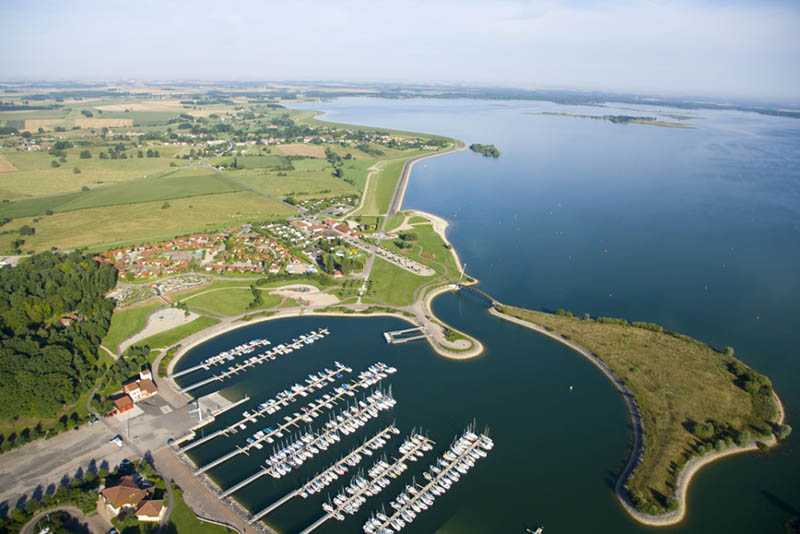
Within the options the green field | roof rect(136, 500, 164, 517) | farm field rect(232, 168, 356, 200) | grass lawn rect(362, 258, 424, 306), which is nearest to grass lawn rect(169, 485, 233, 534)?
the green field

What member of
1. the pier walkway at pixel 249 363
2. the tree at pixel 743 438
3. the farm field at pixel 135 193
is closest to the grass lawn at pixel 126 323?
the pier walkway at pixel 249 363

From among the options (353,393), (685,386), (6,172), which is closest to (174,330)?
(353,393)

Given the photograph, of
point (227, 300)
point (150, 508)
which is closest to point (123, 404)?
point (150, 508)

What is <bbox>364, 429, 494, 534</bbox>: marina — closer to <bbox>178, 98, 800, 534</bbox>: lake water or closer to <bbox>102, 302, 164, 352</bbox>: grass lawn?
<bbox>178, 98, 800, 534</bbox>: lake water

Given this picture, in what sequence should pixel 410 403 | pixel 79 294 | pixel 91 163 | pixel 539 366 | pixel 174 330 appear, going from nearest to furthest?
pixel 410 403 < pixel 539 366 < pixel 174 330 < pixel 79 294 < pixel 91 163

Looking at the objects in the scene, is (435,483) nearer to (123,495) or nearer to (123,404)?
(123,495)

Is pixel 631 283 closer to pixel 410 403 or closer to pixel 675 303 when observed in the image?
pixel 675 303

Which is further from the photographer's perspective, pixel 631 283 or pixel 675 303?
pixel 631 283
